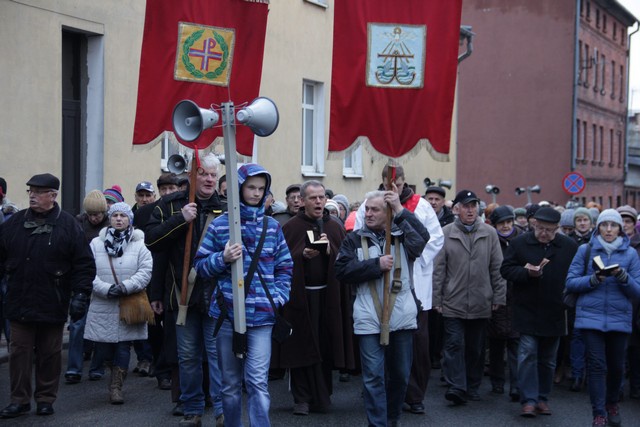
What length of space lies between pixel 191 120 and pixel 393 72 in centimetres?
240

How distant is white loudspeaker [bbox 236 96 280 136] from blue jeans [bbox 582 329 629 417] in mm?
3564

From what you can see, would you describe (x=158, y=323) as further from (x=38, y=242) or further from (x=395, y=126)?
(x=395, y=126)

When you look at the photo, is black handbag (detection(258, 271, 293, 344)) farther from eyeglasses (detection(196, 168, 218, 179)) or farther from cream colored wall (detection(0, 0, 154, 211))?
cream colored wall (detection(0, 0, 154, 211))

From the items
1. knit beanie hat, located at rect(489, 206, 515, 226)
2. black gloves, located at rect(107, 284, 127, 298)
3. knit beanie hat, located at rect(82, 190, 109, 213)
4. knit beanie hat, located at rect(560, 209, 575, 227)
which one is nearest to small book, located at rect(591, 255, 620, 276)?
knit beanie hat, located at rect(489, 206, 515, 226)

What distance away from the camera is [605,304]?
8547 mm

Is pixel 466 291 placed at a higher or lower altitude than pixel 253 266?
lower

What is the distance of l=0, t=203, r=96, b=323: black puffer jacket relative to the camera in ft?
27.7

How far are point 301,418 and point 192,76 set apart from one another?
3056 millimetres

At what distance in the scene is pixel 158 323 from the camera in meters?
9.98

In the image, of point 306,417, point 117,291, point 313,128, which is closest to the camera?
point 306,417

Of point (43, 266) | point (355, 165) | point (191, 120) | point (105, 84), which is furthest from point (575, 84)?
point (191, 120)

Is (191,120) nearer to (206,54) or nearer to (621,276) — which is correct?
(206,54)

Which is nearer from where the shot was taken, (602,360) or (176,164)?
(176,164)

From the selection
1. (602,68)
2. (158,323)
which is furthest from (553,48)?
(158,323)
